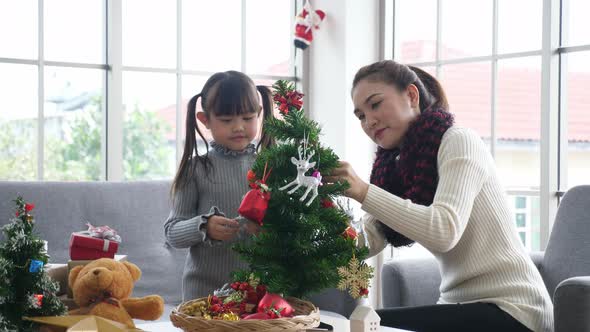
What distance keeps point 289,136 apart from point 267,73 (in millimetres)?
2585

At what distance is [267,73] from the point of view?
3.93 m

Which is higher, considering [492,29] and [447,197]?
[492,29]

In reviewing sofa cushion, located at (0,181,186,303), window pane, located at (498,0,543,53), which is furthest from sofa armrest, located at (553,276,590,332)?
window pane, located at (498,0,543,53)

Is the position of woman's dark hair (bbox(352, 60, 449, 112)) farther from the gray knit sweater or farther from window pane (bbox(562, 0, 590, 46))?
window pane (bbox(562, 0, 590, 46))

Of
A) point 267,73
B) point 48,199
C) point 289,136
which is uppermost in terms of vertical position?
point 267,73

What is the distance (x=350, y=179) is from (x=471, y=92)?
206 centimetres

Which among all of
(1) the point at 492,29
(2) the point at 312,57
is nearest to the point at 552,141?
(1) the point at 492,29

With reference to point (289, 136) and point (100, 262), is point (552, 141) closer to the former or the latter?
point (289, 136)

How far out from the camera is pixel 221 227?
1.70 m

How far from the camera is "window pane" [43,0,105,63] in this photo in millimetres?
3324

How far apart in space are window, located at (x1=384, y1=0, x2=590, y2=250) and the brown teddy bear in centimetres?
212

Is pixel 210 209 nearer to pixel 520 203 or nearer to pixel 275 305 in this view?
pixel 275 305

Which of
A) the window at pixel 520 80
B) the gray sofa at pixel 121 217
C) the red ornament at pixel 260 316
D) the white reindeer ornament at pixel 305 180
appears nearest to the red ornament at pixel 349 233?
the white reindeer ornament at pixel 305 180

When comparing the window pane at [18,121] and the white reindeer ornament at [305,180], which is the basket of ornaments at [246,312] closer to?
the white reindeer ornament at [305,180]
